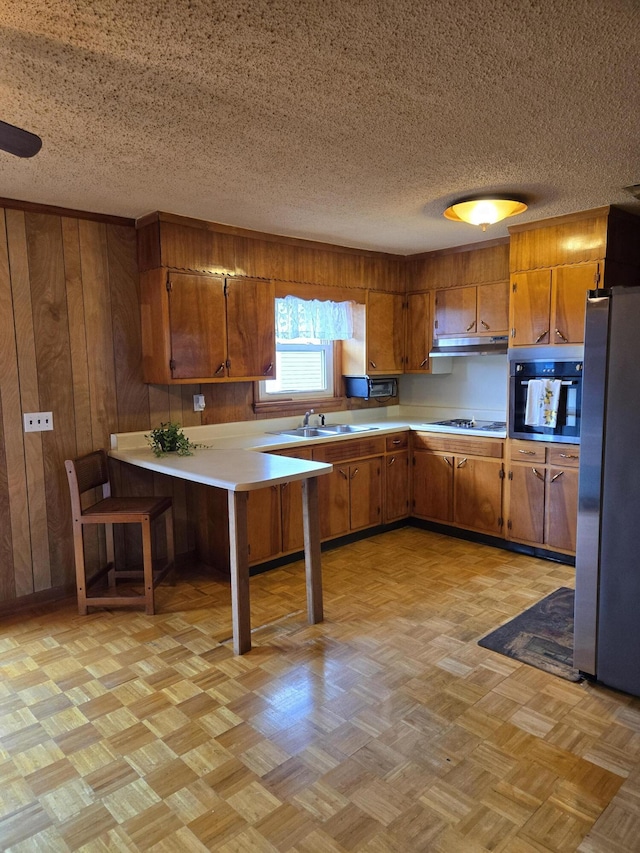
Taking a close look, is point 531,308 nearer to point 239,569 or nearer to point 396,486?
point 396,486

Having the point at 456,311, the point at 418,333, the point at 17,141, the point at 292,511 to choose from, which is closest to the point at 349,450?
the point at 292,511

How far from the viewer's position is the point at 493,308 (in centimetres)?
438

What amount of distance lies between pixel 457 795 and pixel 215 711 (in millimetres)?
985

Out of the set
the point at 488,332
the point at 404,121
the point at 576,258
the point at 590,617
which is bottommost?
the point at 590,617

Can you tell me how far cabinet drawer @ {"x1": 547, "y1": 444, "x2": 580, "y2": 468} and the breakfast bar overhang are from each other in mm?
1789

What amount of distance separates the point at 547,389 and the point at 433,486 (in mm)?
1269

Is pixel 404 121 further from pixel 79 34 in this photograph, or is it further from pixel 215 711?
pixel 215 711

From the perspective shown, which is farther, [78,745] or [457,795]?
[78,745]

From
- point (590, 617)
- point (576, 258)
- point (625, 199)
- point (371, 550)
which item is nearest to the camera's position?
point (590, 617)

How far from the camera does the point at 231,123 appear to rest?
6.98ft

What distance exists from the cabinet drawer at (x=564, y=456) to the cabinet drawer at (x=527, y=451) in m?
0.05

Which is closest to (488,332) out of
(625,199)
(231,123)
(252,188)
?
(625,199)

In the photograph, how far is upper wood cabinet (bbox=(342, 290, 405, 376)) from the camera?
4766mm

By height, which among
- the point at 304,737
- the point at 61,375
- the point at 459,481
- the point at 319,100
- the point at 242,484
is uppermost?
the point at 319,100
